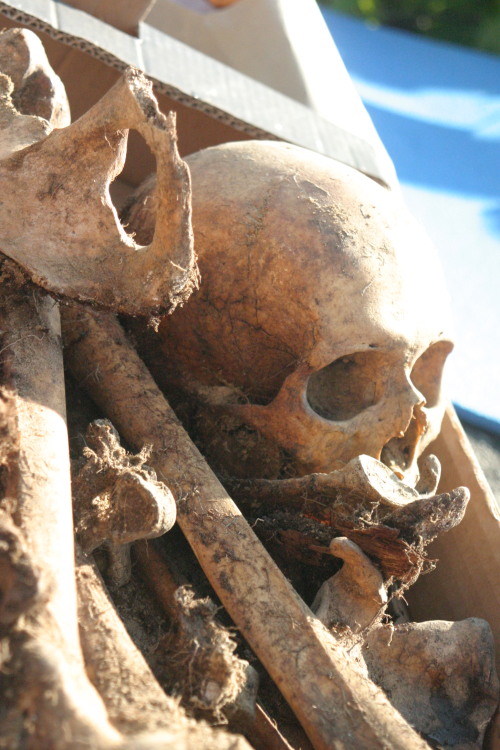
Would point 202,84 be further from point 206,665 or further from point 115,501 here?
point 206,665

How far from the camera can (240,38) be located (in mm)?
2738

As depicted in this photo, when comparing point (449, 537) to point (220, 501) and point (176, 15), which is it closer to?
point (220, 501)

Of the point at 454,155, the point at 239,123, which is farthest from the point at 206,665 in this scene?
the point at 454,155

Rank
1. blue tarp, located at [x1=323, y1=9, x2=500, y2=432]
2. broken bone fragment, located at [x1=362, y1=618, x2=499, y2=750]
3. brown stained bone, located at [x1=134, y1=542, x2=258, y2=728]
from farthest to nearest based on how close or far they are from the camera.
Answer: blue tarp, located at [x1=323, y1=9, x2=500, y2=432] → broken bone fragment, located at [x1=362, y1=618, x2=499, y2=750] → brown stained bone, located at [x1=134, y1=542, x2=258, y2=728]

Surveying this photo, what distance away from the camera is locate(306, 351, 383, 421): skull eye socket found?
1562 millimetres

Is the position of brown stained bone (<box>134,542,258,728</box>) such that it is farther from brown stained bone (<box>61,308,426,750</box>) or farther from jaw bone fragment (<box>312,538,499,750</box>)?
jaw bone fragment (<box>312,538,499,750</box>)

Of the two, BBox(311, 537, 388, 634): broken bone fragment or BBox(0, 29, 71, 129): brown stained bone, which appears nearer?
BBox(311, 537, 388, 634): broken bone fragment

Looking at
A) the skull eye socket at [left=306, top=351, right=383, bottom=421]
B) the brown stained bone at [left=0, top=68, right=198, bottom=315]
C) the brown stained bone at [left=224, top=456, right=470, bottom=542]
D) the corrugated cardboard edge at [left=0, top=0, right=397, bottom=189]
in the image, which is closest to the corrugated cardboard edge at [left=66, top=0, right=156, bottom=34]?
the corrugated cardboard edge at [left=0, top=0, right=397, bottom=189]

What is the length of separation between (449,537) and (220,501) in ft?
2.15

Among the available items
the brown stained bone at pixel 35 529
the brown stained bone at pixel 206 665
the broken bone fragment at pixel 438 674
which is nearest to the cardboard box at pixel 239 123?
the broken bone fragment at pixel 438 674

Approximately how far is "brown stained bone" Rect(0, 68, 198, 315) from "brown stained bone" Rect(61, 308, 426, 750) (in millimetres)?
241

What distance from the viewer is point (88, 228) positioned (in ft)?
4.38

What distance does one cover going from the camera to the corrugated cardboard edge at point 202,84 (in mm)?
1875

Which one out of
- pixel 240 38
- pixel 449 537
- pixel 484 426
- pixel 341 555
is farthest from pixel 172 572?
pixel 240 38
